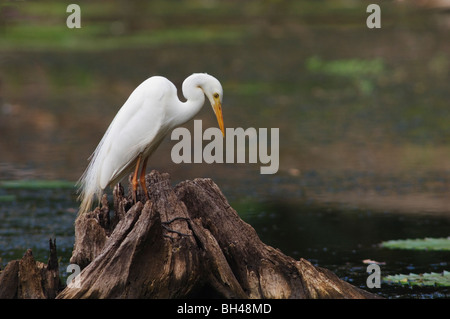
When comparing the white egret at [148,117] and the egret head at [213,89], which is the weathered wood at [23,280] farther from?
the egret head at [213,89]

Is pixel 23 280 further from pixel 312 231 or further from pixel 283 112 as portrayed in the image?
pixel 283 112

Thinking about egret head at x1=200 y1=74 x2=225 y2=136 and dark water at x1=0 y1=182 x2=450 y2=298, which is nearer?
egret head at x1=200 y1=74 x2=225 y2=136

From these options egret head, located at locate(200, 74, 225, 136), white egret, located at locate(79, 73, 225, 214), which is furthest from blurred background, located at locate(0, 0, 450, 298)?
egret head, located at locate(200, 74, 225, 136)

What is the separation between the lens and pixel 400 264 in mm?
6789

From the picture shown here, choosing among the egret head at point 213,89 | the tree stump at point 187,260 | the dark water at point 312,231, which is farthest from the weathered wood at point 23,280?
the egret head at point 213,89

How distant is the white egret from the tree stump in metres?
0.41

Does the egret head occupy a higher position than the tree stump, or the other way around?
the egret head

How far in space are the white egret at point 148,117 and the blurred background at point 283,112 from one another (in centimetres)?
142

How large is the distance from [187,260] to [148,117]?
3.91ft

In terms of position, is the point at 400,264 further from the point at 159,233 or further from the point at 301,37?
the point at 301,37

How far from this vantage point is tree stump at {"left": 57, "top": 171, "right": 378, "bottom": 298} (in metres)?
4.96

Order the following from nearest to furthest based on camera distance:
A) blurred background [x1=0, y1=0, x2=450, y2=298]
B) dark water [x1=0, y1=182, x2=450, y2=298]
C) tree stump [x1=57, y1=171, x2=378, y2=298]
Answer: tree stump [x1=57, y1=171, x2=378, y2=298]
dark water [x1=0, y1=182, x2=450, y2=298]
blurred background [x1=0, y1=0, x2=450, y2=298]

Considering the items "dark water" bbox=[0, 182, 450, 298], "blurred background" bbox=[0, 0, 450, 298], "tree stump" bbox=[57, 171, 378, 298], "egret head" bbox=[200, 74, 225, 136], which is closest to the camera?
"tree stump" bbox=[57, 171, 378, 298]

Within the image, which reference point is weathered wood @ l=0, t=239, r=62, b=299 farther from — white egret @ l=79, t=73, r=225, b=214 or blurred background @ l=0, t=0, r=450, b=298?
blurred background @ l=0, t=0, r=450, b=298
